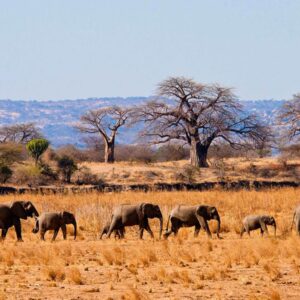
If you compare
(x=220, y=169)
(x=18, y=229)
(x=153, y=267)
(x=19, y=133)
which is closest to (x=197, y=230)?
(x=18, y=229)

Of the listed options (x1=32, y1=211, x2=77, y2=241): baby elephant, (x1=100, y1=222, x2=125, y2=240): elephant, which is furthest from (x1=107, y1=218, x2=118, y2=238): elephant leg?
(x1=32, y1=211, x2=77, y2=241): baby elephant

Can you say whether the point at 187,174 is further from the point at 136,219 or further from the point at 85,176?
the point at 136,219

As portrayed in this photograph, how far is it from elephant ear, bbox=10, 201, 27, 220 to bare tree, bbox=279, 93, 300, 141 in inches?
1830

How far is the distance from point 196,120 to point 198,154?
3.31m

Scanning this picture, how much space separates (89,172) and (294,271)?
4570 cm

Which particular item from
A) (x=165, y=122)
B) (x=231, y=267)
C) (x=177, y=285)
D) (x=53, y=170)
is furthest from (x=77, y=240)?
(x=165, y=122)

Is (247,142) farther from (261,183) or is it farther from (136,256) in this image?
(136,256)

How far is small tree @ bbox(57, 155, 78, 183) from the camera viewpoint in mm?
61162

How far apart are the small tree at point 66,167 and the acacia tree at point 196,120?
8.89 meters

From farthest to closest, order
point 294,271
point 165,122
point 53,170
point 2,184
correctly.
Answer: point 165,122
point 53,170
point 2,184
point 294,271

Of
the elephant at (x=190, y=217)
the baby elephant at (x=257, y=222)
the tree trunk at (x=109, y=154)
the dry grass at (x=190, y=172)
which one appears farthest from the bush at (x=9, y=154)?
the baby elephant at (x=257, y=222)

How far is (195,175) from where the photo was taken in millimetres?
63312

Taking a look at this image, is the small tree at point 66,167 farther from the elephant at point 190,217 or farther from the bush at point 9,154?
the elephant at point 190,217

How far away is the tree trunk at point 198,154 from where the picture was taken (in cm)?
6880
